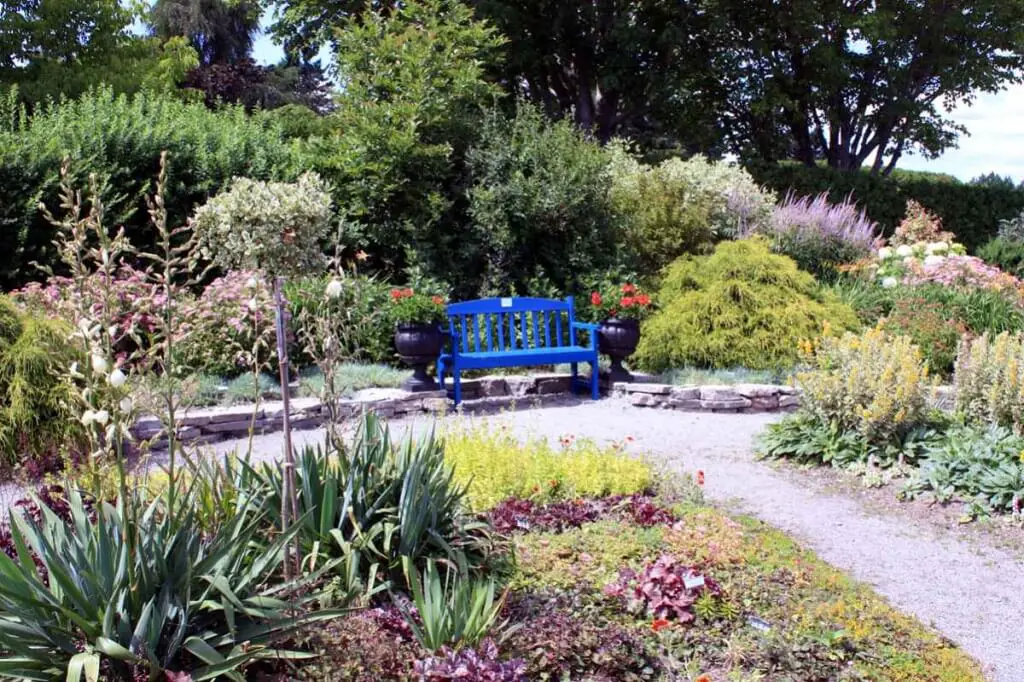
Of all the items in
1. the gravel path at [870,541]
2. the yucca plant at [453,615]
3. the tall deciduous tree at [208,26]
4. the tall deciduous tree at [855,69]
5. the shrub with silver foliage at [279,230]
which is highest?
the tall deciduous tree at [208,26]

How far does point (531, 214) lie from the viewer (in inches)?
415

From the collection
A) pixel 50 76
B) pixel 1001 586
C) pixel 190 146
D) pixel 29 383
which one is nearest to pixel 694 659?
pixel 1001 586

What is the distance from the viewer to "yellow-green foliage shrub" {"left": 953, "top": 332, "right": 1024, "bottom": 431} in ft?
19.4

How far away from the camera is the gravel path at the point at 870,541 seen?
153 inches

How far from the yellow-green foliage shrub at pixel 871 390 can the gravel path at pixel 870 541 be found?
→ 583 millimetres

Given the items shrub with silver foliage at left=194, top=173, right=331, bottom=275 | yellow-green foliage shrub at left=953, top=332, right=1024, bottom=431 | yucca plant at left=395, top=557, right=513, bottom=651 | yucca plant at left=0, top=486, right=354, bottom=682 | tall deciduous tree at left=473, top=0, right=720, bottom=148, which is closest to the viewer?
yucca plant at left=0, top=486, right=354, bottom=682

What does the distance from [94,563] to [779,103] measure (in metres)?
18.8

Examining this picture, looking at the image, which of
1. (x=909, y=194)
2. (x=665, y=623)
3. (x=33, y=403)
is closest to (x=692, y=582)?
(x=665, y=623)

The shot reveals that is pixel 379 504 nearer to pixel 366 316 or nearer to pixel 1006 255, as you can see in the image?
pixel 366 316

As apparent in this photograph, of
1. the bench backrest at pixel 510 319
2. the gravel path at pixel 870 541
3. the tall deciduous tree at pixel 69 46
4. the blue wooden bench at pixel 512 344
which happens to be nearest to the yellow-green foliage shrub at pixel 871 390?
the gravel path at pixel 870 541

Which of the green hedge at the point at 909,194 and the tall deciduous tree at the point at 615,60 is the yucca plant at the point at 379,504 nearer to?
the tall deciduous tree at the point at 615,60

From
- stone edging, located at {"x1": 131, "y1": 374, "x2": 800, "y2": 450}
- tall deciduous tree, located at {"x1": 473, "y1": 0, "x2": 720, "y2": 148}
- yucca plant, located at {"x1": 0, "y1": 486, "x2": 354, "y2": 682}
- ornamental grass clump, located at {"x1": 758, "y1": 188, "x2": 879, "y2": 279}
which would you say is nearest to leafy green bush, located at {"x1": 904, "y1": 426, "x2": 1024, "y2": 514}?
stone edging, located at {"x1": 131, "y1": 374, "x2": 800, "y2": 450}

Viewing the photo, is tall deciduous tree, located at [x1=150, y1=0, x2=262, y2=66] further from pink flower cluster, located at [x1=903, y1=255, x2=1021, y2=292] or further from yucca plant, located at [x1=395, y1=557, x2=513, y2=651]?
yucca plant, located at [x1=395, y1=557, x2=513, y2=651]

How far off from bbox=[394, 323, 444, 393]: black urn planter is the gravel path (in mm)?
870
